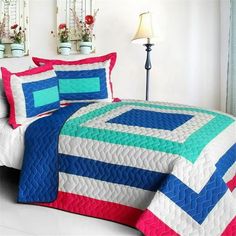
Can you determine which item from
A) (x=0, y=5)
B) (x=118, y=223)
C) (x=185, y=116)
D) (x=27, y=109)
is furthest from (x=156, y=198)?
(x=0, y=5)

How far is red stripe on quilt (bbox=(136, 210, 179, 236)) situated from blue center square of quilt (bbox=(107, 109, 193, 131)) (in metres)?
0.47

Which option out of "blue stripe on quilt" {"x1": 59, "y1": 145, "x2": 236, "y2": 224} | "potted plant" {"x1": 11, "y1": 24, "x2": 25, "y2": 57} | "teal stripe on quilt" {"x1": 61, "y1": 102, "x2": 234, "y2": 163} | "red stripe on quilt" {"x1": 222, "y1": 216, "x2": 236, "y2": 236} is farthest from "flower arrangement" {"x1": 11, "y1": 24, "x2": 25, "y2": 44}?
"red stripe on quilt" {"x1": 222, "y1": 216, "x2": 236, "y2": 236}

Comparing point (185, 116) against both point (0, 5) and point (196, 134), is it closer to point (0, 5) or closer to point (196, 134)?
point (196, 134)

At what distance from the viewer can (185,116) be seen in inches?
76.5

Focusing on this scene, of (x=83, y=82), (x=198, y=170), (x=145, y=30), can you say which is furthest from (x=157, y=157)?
(x=145, y=30)

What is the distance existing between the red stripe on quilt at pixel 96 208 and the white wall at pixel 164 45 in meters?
2.02

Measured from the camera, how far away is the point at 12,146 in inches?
78.7

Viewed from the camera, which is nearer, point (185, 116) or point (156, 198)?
point (156, 198)

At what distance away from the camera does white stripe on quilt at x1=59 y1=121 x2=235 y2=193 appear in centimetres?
152

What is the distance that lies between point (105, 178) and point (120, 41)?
2.23 meters

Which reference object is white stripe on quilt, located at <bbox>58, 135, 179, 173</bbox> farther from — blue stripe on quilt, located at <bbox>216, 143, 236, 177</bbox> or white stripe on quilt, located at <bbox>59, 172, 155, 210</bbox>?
blue stripe on quilt, located at <bbox>216, 143, 236, 177</bbox>

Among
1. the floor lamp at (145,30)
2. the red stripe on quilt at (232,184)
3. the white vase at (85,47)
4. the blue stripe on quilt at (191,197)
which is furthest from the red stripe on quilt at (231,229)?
the white vase at (85,47)

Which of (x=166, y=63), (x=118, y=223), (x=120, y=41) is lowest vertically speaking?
(x=118, y=223)

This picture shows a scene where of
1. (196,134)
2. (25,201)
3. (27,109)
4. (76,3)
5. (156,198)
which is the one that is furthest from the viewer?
(76,3)
